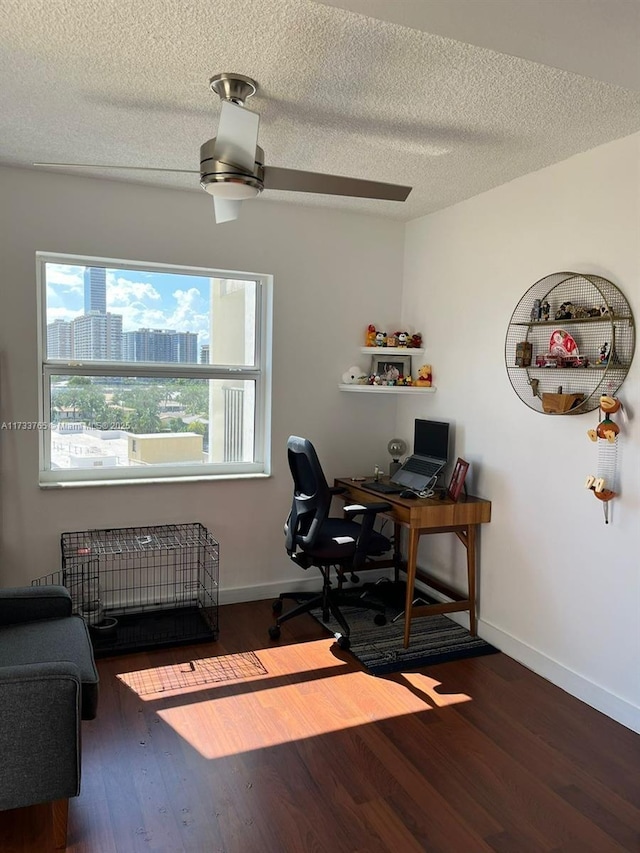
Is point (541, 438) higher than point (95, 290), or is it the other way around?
point (95, 290)

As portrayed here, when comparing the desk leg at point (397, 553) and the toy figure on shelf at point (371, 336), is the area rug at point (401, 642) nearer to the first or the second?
the desk leg at point (397, 553)

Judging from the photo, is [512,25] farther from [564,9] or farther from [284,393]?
[284,393]

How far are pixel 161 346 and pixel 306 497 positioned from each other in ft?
4.36

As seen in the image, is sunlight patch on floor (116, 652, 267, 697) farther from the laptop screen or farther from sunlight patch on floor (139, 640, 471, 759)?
the laptop screen

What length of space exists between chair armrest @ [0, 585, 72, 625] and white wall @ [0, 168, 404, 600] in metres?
1.00

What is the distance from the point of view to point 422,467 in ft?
12.8

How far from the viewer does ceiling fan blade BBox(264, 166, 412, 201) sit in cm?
241

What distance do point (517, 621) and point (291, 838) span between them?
5.89 feet

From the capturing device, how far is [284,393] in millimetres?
4141

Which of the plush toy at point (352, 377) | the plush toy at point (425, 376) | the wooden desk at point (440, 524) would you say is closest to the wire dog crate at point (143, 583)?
the wooden desk at point (440, 524)

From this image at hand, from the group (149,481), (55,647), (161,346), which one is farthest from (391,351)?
(55,647)

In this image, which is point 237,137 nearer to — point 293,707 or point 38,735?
point 38,735

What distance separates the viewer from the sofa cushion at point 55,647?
2.16 meters

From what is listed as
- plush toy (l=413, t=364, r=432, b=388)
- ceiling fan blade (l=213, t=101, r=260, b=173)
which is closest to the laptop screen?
plush toy (l=413, t=364, r=432, b=388)
